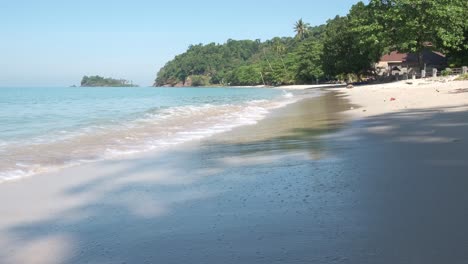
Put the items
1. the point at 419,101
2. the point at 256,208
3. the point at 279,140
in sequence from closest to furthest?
the point at 256,208
the point at 279,140
the point at 419,101

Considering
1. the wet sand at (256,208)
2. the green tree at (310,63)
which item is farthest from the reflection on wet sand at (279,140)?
the green tree at (310,63)

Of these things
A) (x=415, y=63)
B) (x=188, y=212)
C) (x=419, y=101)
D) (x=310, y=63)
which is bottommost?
(x=188, y=212)

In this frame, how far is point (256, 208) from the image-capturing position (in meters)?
5.27

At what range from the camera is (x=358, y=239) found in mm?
4008

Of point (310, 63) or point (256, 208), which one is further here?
point (310, 63)

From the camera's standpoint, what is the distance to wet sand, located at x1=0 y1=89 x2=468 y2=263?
13.0 feet

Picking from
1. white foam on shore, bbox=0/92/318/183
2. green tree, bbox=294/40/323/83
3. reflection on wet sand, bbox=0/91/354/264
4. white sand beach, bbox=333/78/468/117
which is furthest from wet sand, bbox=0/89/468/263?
green tree, bbox=294/40/323/83

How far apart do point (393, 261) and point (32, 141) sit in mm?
13190

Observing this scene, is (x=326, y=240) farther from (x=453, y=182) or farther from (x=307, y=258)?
(x=453, y=182)

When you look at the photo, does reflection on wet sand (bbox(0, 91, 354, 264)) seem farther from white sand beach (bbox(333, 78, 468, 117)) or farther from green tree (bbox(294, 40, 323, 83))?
green tree (bbox(294, 40, 323, 83))

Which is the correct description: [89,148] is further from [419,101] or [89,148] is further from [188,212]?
[419,101]

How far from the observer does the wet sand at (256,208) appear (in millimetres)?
3947

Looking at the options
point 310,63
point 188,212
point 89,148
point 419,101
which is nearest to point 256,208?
point 188,212

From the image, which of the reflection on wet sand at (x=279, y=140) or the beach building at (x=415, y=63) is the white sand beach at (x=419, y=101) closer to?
the reflection on wet sand at (x=279, y=140)
